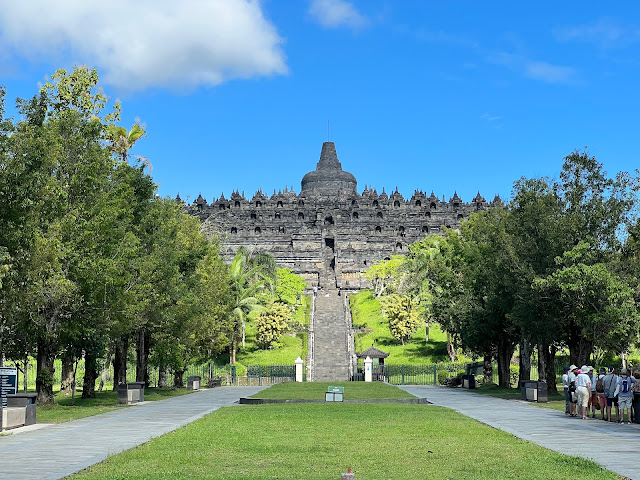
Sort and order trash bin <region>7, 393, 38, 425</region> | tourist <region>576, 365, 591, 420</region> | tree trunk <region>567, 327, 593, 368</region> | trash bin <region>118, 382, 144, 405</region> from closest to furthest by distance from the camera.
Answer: trash bin <region>7, 393, 38, 425</region> → tourist <region>576, 365, 591, 420</region> → trash bin <region>118, 382, 144, 405</region> → tree trunk <region>567, 327, 593, 368</region>

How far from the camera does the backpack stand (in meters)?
22.1

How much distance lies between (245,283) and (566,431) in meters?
51.5

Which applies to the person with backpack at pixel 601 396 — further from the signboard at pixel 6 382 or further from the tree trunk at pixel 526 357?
the signboard at pixel 6 382

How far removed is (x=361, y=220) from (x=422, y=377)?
70637 millimetres

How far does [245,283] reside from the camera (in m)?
69.7

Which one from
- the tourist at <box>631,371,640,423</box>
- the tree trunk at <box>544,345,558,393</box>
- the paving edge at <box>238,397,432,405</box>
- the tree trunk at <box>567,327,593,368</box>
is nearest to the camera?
the tourist at <box>631,371,640,423</box>

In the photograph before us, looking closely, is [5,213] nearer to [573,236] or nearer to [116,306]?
[116,306]

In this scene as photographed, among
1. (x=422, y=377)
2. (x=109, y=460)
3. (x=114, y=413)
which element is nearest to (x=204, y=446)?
A: (x=109, y=460)

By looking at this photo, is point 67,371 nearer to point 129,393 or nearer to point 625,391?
point 129,393

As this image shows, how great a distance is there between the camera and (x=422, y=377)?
57219mm

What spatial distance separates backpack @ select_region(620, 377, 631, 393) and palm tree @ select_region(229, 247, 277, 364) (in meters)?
36.5

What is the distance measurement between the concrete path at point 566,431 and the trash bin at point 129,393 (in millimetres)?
11488

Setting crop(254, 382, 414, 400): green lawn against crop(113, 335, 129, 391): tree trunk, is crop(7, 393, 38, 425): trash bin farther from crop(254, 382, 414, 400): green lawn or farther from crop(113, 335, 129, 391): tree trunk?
crop(113, 335, 129, 391): tree trunk

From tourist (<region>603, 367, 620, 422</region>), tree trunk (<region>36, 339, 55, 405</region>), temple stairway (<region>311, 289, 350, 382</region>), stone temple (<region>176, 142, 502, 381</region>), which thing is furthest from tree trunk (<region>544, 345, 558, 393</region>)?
stone temple (<region>176, 142, 502, 381</region>)
